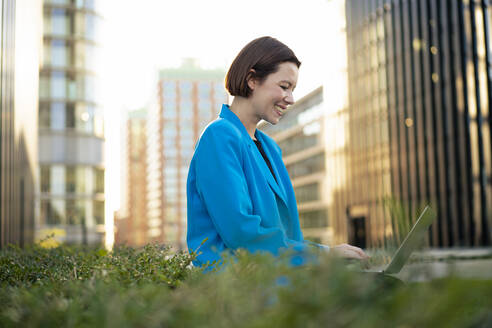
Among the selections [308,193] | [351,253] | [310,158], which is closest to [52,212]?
[351,253]

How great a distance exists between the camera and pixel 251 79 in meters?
2.48

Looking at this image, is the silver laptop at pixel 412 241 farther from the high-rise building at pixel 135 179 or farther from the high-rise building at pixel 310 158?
the high-rise building at pixel 135 179

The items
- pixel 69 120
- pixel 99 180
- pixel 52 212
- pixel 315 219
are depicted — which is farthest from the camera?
pixel 315 219

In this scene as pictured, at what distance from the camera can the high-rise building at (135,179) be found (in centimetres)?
16338

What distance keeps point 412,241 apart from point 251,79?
103 cm

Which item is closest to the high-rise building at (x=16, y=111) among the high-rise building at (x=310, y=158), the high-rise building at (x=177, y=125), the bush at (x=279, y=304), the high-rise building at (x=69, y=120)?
the bush at (x=279, y=304)

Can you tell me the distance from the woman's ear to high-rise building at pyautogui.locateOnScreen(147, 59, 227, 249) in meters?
131

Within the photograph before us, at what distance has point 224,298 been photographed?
94 cm

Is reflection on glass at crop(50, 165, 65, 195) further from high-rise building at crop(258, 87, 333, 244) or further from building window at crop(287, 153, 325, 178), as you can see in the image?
building window at crop(287, 153, 325, 178)

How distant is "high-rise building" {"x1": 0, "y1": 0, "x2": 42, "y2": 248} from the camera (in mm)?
8039

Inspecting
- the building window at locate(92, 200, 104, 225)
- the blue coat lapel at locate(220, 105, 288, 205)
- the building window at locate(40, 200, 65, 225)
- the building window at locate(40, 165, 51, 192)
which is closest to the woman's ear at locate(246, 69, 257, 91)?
the blue coat lapel at locate(220, 105, 288, 205)

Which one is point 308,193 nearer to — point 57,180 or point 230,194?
point 57,180

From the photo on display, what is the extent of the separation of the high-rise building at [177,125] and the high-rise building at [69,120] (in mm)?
99121

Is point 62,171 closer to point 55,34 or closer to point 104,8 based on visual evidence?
point 55,34
